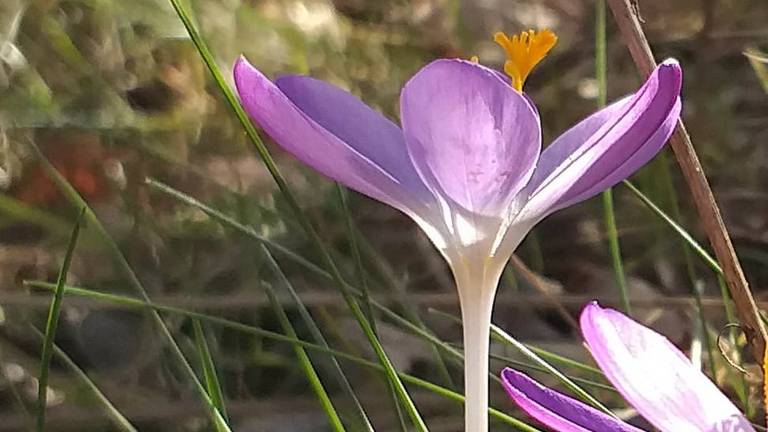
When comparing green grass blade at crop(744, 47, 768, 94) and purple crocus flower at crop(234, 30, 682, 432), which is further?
green grass blade at crop(744, 47, 768, 94)

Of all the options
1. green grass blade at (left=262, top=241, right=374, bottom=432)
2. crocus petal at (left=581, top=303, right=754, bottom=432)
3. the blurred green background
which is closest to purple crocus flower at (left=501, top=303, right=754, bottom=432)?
crocus petal at (left=581, top=303, right=754, bottom=432)

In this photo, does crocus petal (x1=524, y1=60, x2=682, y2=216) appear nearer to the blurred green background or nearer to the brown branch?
the brown branch

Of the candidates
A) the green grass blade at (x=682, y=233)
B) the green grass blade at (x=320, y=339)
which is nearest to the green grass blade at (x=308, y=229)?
the green grass blade at (x=320, y=339)

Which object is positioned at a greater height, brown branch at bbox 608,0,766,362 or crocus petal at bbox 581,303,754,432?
brown branch at bbox 608,0,766,362

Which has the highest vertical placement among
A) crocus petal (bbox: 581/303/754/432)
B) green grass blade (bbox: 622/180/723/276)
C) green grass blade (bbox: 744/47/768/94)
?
green grass blade (bbox: 744/47/768/94)

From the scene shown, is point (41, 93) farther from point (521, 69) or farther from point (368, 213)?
point (521, 69)

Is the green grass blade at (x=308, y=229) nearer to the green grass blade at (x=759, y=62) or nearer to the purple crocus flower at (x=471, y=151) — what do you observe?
the purple crocus flower at (x=471, y=151)

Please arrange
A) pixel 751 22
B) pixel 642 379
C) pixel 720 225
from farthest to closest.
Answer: pixel 751 22, pixel 720 225, pixel 642 379

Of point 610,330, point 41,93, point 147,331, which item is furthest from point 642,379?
point 41,93
